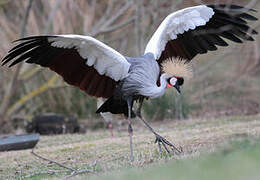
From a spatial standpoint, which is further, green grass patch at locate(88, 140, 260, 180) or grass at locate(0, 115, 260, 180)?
grass at locate(0, 115, 260, 180)

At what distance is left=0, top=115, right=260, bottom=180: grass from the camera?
3.84 m

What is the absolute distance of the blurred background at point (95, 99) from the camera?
11211 millimetres

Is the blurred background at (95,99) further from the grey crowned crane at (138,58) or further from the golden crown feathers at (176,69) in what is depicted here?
the golden crown feathers at (176,69)

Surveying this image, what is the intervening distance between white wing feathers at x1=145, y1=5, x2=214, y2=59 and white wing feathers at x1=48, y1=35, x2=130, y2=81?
1.69 feet

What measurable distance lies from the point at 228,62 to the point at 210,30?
7.06 meters

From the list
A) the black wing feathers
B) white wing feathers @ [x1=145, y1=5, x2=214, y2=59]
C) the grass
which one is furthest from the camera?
the black wing feathers

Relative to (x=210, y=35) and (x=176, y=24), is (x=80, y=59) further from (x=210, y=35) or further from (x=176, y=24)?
(x=210, y=35)

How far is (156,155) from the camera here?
5.99m

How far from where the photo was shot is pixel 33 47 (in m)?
6.80

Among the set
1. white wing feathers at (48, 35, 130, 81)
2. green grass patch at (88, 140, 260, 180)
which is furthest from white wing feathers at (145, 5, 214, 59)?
green grass patch at (88, 140, 260, 180)

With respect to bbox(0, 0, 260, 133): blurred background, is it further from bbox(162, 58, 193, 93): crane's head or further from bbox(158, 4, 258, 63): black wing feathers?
bbox(162, 58, 193, 93): crane's head

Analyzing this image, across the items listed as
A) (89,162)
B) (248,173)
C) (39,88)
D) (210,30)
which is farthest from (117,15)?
(248,173)

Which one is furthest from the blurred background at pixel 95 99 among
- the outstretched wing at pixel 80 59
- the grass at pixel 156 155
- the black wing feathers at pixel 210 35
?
the outstretched wing at pixel 80 59

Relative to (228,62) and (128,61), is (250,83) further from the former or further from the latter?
(128,61)
